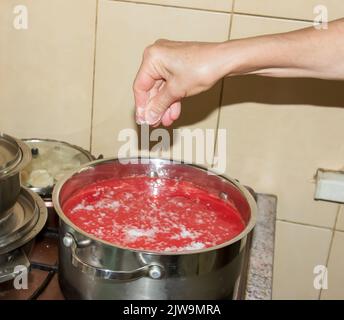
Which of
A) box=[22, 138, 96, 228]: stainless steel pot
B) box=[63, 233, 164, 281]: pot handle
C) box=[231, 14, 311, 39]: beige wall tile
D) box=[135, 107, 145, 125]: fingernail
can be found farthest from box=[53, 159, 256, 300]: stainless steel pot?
box=[231, 14, 311, 39]: beige wall tile

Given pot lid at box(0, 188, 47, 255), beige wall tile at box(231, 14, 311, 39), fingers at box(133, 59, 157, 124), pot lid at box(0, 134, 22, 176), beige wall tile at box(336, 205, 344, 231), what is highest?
beige wall tile at box(231, 14, 311, 39)

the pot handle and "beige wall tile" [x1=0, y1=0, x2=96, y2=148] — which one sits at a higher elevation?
"beige wall tile" [x1=0, y1=0, x2=96, y2=148]

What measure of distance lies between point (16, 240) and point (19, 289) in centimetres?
8

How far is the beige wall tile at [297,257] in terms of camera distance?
125 centimetres

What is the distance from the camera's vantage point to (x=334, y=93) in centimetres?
111

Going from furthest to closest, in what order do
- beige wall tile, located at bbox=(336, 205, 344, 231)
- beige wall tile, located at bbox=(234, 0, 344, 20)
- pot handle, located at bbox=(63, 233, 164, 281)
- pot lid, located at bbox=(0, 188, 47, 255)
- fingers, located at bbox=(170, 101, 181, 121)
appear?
beige wall tile, located at bbox=(336, 205, 344, 231)
beige wall tile, located at bbox=(234, 0, 344, 20)
fingers, located at bbox=(170, 101, 181, 121)
pot lid, located at bbox=(0, 188, 47, 255)
pot handle, located at bbox=(63, 233, 164, 281)

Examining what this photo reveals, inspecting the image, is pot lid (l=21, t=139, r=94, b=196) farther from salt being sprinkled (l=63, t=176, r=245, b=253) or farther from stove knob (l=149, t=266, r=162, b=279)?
stove knob (l=149, t=266, r=162, b=279)

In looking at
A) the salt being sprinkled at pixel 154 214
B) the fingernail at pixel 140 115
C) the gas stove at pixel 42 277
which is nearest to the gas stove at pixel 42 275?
the gas stove at pixel 42 277

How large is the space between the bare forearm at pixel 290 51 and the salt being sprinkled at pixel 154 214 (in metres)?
0.23

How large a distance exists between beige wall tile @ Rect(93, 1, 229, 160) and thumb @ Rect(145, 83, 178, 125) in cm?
27

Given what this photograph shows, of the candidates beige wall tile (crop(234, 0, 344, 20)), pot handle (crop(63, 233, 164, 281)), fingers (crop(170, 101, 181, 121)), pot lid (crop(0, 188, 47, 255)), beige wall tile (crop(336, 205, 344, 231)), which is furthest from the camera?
beige wall tile (crop(336, 205, 344, 231))

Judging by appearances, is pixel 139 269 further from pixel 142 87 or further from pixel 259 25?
pixel 259 25

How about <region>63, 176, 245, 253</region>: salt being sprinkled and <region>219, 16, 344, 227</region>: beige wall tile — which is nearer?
<region>63, 176, 245, 253</region>: salt being sprinkled

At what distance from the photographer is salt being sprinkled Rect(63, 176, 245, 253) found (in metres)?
0.82
